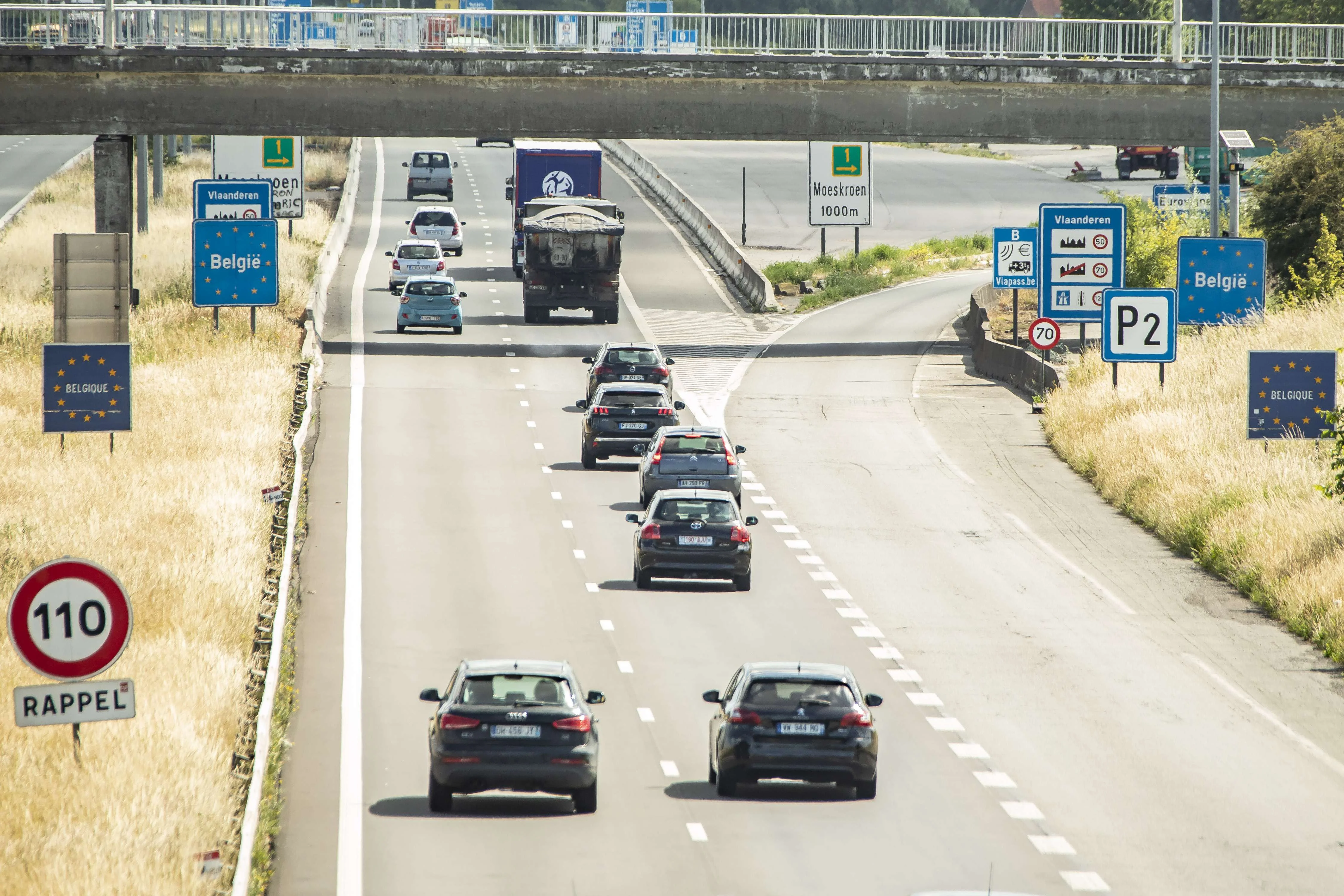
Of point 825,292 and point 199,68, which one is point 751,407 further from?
point 825,292

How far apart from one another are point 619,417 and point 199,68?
20642 mm

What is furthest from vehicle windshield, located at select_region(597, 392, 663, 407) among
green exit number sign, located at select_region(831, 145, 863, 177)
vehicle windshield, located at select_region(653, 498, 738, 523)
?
green exit number sign, located at select_region(831, 145, 863, 177)

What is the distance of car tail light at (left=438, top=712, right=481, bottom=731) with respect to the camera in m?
16.1

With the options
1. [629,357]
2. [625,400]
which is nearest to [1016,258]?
[629,357]

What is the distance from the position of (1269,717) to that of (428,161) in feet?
231

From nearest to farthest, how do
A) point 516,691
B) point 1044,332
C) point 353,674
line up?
1. point 516,691
2. point 353,674
3. point 1044,332

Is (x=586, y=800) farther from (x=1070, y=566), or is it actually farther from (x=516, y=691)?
(x=1070, y=566)

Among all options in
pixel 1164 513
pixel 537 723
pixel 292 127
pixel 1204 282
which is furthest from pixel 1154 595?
pixel 292 127

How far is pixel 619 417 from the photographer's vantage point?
35250mm

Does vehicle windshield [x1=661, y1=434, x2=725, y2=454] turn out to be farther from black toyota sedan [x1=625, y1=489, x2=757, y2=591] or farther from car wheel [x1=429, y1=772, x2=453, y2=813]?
car wheel [x1=429, y1=772, x2=453, y2=813]

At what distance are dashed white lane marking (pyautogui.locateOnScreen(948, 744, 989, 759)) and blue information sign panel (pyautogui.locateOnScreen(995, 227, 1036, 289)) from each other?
99.4ft

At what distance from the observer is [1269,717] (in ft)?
68.7

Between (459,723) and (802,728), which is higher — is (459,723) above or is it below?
above

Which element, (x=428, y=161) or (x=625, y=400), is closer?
(x=625, y=400)
